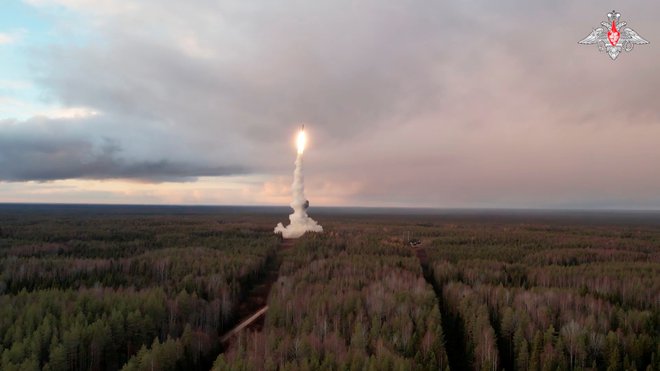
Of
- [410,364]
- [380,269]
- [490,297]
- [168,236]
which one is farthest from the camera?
[168,236]

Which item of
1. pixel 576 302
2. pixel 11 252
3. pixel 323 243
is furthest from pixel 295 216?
pixel 576 302

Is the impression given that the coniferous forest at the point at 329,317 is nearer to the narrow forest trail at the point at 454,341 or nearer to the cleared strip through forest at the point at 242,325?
the narrow forest trail at the point at 454,341

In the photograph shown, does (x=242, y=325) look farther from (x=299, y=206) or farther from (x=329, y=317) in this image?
(x=299, y=206)

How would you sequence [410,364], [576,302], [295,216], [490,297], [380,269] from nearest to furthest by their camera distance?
[410,364]
[576,302]
[490,297]
[380,269]
[295,216]

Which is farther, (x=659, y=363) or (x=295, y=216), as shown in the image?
(x=295, y=216)

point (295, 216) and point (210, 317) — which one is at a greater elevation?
point (295, 216)

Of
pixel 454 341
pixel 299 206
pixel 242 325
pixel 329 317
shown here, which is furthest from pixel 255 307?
pixel 299 206

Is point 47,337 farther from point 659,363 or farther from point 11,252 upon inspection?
point 11,252


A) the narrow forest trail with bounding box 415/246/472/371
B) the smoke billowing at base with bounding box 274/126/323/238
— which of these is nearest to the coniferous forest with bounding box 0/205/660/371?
the narrow forest trail with bounding box 415/246/472/371

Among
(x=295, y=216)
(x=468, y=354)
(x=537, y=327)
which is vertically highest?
(x=295, y=216)
